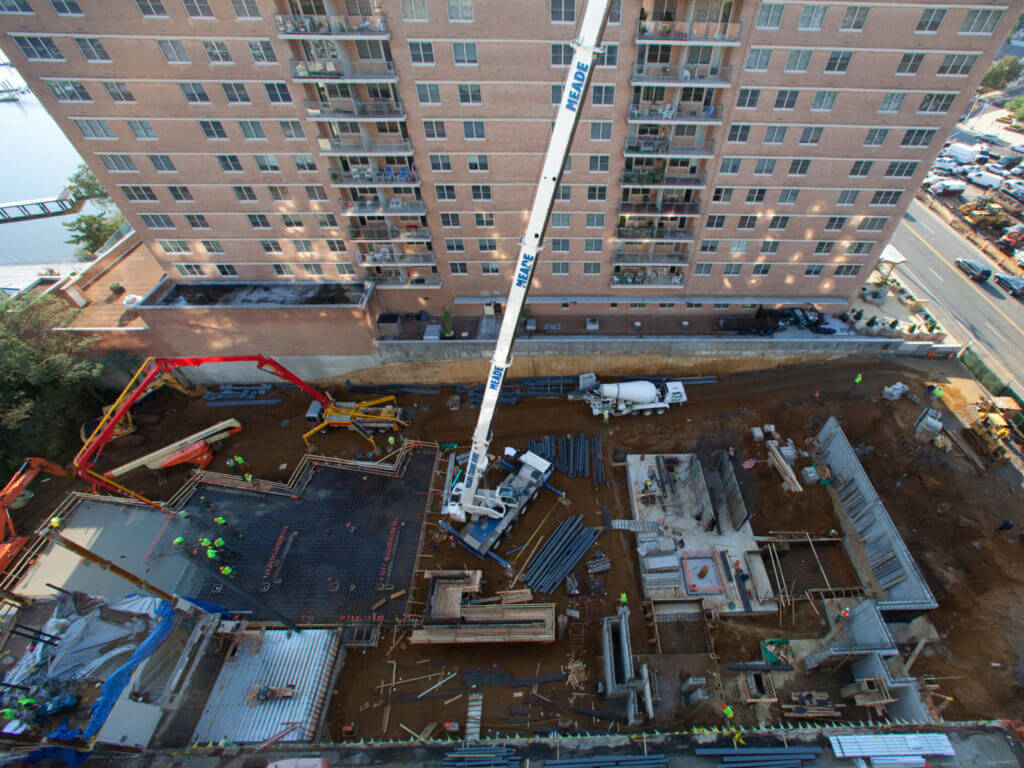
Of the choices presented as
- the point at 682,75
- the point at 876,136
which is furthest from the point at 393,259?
the point at 876,136

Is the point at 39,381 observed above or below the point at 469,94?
below

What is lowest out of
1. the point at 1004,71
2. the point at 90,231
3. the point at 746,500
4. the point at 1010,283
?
the point at 746,500

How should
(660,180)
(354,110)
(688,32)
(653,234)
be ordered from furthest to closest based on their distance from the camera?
(653,234) → (660,180) → (354,110) → (688,32)

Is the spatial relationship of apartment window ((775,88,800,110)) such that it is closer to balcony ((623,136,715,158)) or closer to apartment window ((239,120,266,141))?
balcony ((623,136,715,158))

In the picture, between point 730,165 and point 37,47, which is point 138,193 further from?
point 730,165

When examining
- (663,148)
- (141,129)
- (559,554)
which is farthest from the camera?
(663,148)

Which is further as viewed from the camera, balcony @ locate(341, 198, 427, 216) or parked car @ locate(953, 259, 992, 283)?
parked car @ locate(953, 259, 992, 283)

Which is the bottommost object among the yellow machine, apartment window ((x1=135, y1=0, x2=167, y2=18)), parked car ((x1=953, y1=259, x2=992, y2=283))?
the yellow machine

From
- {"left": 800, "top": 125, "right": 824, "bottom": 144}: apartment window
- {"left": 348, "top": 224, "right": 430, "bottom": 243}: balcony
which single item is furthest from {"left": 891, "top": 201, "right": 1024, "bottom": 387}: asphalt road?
{"left": 348, "top": 224, "right": 430, "bottom": 243}: balcony
